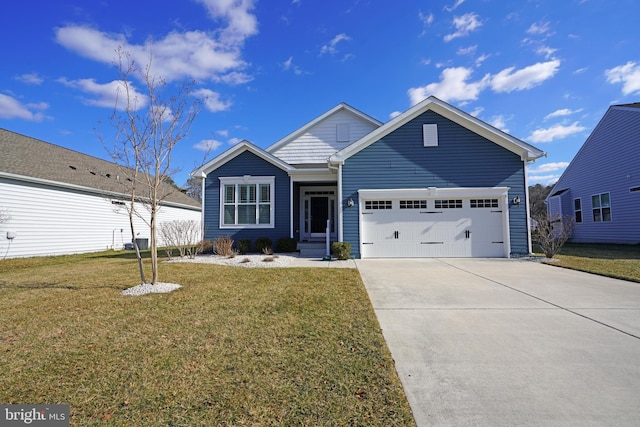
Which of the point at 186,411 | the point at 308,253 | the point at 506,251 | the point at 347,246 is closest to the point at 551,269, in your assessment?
the point at 506,251

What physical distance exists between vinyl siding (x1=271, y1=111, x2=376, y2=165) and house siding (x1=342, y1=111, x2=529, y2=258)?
4.59 m

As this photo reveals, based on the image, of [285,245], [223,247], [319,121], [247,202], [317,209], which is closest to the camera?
[223,247]

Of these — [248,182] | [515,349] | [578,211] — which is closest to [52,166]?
[248,182]

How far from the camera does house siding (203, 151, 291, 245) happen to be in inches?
504

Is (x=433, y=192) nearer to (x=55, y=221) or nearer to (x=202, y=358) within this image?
(x=202, y=358)

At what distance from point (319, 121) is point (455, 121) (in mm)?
7257

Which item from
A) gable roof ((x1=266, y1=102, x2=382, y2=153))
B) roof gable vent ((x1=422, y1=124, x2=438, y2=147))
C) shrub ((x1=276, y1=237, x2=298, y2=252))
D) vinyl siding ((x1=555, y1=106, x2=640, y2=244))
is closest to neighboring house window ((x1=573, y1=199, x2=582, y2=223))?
vinyl siding ((x1=555, y1=106, x2=640, y2=244))

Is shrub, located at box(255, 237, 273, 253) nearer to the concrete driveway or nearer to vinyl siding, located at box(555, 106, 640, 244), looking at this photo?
the concrete driveway

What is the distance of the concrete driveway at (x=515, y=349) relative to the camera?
2.32m

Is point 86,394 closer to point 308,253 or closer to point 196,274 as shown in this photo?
point 196,274

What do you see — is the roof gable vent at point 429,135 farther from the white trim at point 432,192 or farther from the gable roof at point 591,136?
the gable roof at point 591,136

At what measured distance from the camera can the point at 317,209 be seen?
48.0ft

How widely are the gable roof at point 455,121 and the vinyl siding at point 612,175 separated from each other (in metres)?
8.87

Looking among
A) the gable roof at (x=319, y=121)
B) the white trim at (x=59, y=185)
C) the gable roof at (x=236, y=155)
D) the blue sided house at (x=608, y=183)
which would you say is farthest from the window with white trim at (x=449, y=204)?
the white trim at (x=59, y=185)
